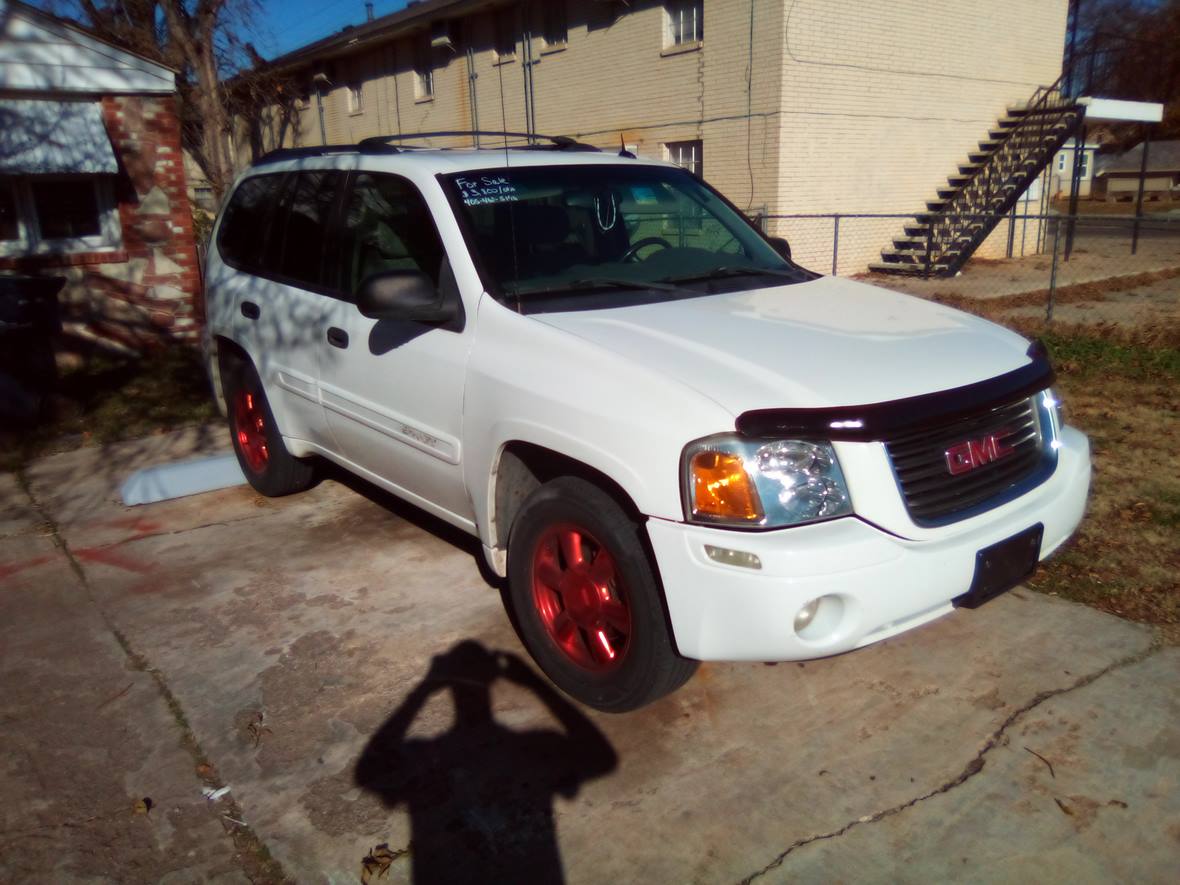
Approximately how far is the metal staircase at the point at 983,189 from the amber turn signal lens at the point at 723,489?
1594 cm

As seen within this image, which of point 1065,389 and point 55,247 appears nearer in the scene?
point 1065,389

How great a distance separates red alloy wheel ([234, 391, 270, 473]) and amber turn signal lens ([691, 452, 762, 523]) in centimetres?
352

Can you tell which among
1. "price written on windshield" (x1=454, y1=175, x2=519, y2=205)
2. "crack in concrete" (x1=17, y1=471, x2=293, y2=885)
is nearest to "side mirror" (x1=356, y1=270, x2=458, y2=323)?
"price written on windshield" (x1=454, y1=175, x2=519, y2=205)

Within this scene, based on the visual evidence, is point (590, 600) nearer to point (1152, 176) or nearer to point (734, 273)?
point (734, 273)

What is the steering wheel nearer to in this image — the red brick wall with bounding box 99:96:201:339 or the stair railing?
the red brick wall with bounding box 99:96:201:339

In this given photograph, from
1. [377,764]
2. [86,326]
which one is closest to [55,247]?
[86,326]

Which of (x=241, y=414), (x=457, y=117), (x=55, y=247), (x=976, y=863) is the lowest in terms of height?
(x=976, y=863)

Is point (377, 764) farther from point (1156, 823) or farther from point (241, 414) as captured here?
point (241, 414)

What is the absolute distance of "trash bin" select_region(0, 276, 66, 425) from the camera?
7.50 m

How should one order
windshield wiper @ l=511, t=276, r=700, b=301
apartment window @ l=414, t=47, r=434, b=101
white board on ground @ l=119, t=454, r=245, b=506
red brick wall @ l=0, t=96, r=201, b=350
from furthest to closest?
apartment window @ l=414, t=47, r=434, b=101 → red brick wall @ l=0, t=96, r=201, b=350 → white board on ground @ l=119, t=454, r=245, b=506 → windshield wiper @ l=511, t=276, r=700, b=301

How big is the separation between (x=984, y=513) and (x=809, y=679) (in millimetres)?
980

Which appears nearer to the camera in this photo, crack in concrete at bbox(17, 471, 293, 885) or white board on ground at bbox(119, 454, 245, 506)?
crack in concrete at bbox(17, 471, 293, 885)

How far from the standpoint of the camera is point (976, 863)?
2.76 metres

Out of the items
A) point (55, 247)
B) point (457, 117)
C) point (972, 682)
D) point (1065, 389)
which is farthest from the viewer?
point (457, 117)
